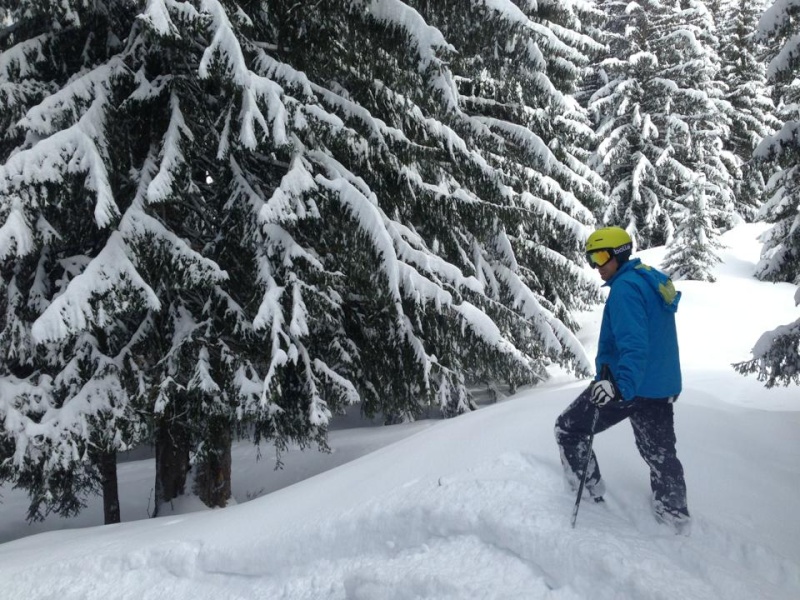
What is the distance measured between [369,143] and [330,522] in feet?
13.5

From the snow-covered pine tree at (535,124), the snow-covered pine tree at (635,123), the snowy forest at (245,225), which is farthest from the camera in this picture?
the snow-covered pine tree at (635,123)

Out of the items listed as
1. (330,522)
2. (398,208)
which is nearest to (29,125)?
(398,208)

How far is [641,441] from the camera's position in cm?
363

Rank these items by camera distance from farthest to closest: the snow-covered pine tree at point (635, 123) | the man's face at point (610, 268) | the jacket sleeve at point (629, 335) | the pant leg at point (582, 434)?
the snow-covered pine tree at point (635, 123) < the man's face at point (610, 268) < the pant leg at point (582, 434) < the jacket sleeve at point (629, 335)

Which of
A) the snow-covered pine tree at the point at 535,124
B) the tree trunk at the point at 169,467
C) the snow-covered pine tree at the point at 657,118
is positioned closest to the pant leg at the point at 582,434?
the snow-covered pine tree at the point at 535,124

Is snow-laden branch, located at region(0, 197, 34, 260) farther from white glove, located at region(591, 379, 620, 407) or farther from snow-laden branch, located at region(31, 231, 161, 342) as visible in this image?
white glove, located at region(591, 379, 620, 407)

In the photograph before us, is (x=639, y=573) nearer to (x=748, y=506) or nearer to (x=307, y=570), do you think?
(x=748, y=506)

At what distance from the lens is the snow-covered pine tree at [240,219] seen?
5078 millimetres

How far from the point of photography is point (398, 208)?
7004mm

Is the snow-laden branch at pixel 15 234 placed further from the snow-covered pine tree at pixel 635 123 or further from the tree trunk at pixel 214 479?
the snow-covered pine tree at pixel 635 123

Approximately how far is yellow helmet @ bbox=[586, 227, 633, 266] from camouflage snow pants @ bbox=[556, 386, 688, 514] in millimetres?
874

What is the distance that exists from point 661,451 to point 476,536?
4.08 feet

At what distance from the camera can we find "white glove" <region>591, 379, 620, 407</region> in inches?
132

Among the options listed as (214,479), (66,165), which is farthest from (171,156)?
(214,479)
